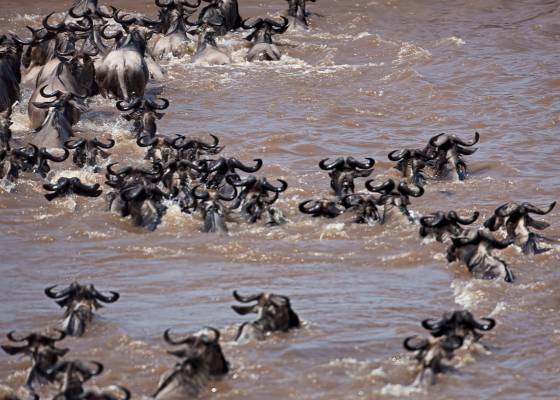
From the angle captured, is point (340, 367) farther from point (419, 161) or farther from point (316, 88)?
point (316, 88)

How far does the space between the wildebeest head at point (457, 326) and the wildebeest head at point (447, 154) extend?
5185mm

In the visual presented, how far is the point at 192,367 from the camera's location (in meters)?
9.06

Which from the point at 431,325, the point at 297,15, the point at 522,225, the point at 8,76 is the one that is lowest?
the point at 8,76

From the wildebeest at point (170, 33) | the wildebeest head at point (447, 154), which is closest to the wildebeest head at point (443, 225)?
the wildebeest head at point (447, 154)

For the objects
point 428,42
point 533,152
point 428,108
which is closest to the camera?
point 533,152

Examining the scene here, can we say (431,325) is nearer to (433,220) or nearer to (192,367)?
(192,367)

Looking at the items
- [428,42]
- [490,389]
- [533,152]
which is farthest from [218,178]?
[428,42]

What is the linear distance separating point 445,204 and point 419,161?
0.85 m

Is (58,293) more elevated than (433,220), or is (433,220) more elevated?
(433,220)

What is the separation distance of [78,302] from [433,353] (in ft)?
9.01

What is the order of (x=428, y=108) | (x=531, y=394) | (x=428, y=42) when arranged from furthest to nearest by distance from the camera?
(x=428, y=42) → (x=428, y=108) → (x=531, y=394)

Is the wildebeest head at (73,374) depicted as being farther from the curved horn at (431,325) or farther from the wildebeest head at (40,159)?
the wildebeest head at (40,159)

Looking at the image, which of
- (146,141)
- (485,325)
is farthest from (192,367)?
(146,141)

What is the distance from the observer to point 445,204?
14008 mm
